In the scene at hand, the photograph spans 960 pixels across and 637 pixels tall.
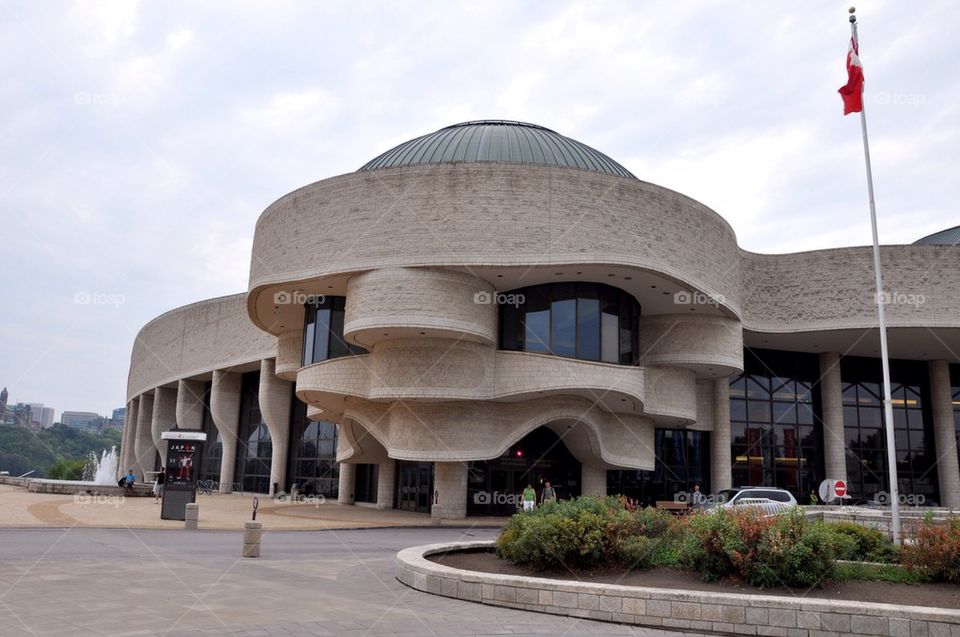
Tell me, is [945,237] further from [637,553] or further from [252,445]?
[252,445]

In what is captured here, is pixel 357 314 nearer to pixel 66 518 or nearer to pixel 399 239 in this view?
pixel 399 239

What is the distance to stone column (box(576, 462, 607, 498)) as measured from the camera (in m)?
33.8

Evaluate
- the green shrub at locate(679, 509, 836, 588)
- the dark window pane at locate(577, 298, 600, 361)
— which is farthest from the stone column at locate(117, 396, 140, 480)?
the green shrub at locate(679, 509, 836, 588)

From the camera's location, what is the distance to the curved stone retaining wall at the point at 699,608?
8648mm

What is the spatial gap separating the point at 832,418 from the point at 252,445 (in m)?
38.0

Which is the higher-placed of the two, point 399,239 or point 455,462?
point 399,239

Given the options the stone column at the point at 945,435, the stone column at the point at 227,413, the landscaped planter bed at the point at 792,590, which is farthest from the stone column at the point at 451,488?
the stone column at the point at 945,435

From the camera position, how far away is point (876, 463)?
43938 millimetres

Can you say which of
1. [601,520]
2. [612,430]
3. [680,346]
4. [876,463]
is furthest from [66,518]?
[876,463]

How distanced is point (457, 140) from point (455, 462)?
50.8ft

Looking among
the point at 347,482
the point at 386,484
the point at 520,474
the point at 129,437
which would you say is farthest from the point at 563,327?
the point at 129,437

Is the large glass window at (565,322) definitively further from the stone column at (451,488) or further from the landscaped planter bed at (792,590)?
the landscaped planter bed at (792,590)

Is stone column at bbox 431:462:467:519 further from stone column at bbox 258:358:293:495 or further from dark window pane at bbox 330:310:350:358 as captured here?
stone column at bbox 258:358:293:495

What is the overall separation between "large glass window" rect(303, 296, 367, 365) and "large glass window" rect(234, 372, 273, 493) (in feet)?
66.8
